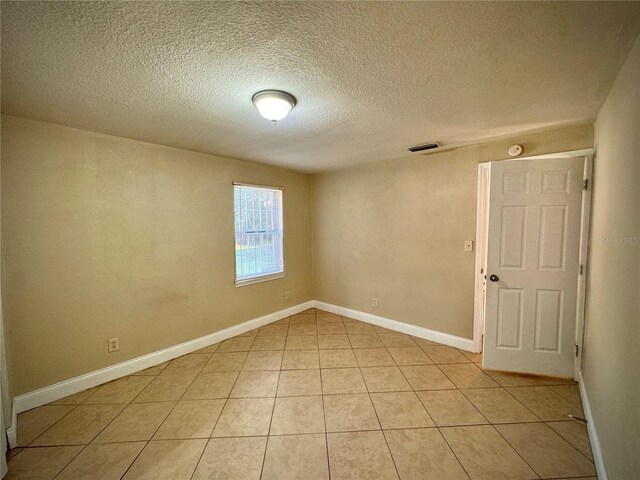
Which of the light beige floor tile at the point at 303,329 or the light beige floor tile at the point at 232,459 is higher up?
the light beige floor tile at the point at 232,459

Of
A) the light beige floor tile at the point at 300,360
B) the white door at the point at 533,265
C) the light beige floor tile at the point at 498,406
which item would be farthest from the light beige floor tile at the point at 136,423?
the white door at the point at 533,265

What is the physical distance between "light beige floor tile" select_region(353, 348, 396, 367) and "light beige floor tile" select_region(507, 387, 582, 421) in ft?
3.46

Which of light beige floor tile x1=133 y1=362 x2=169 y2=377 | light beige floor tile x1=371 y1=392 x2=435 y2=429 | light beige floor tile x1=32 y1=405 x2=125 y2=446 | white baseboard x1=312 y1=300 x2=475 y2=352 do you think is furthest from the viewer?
white baseboard x1=312 y1=300 x2=475 y2=352

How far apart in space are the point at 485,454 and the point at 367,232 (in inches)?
102

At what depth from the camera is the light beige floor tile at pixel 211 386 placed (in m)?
2.20

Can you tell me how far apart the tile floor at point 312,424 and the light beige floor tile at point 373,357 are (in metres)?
0.02

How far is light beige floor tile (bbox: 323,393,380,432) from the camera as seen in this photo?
183 centimetres

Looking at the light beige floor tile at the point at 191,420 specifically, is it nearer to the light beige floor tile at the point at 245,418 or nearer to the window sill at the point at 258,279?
the light beige floor tile at the point at 245,418

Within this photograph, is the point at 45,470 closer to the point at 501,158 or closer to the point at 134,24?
the point at 134,24

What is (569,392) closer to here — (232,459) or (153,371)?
(232,459)

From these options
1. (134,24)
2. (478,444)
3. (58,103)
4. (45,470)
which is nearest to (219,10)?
(134,24)

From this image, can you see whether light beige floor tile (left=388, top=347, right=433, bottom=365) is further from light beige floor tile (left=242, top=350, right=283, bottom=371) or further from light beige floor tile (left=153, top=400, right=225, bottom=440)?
light beige floor tile (left=153, top=400, right=225, bottom=440)

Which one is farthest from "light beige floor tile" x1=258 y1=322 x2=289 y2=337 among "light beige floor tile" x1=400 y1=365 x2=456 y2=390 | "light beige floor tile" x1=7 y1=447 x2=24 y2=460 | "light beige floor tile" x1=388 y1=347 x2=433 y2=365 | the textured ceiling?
the textured ceiling

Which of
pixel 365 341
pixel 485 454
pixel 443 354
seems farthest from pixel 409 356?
pixel 485 454
